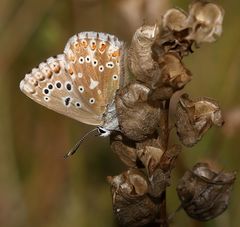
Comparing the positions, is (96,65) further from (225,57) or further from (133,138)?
(225,57)

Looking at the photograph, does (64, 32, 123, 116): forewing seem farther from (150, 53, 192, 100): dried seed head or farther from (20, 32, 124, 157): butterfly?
(150, 53, 192, 100): dried seed head

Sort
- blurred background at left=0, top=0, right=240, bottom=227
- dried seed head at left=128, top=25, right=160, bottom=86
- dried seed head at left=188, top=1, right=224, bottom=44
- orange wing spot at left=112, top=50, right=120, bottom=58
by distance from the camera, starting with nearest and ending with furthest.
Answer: dried seed head at left=188, top=1, right=224, bottom=44 < dried seed head at left=128, top=25, right=160, bottom=86 < orange wing spot at left=112, top=50, right=120, bottom=58 < blurred background at left=0, top=0, right=240, bottom=227

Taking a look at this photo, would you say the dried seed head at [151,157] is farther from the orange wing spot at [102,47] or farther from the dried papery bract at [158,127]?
the orange wing spot at [102,47]

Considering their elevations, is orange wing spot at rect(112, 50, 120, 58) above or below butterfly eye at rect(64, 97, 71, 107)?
above

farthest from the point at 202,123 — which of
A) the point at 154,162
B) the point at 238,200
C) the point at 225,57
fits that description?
the point at 225,57

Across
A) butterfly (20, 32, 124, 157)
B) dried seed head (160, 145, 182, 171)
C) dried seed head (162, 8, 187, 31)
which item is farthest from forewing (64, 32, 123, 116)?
dried seed head (162, 8, 187, 31)

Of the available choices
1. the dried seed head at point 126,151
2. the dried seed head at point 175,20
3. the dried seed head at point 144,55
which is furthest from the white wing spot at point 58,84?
the dried seed head at point 175,20

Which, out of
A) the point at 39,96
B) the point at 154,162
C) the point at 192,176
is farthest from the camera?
the point at 39,96
